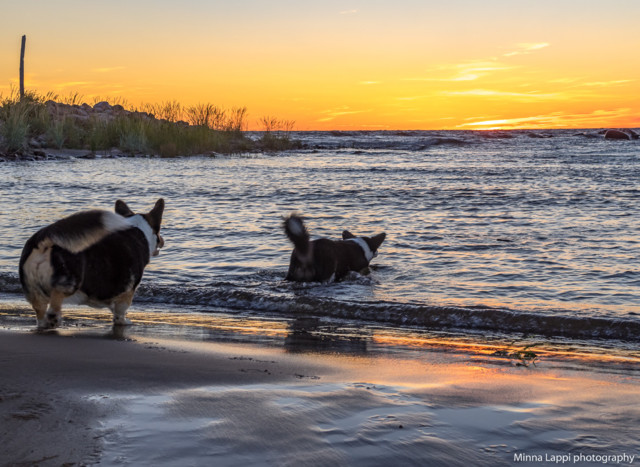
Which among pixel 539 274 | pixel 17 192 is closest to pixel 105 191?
pixel 17 192

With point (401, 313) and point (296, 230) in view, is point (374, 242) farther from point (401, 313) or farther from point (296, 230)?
point (401, 313)

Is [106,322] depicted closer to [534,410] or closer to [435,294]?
[435,294]

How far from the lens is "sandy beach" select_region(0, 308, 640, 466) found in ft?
7.56

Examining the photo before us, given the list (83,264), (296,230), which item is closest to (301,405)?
(83,264)

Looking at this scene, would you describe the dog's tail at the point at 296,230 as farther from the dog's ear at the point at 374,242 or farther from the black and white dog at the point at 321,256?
the dog's ear at the point at 374,242

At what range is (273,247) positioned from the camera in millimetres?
9047

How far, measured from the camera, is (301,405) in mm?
2812

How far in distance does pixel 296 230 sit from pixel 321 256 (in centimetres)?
55

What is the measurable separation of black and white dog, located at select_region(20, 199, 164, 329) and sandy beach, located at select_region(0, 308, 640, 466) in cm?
29

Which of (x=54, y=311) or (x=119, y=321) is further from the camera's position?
(x=119, y=321)

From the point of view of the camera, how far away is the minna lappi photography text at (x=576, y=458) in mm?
2318

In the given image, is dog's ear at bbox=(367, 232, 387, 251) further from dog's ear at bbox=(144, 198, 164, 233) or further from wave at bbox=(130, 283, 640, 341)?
dog's ear at bbox=(144, 198, 164, 233)

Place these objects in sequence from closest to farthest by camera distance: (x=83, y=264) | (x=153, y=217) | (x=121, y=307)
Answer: (x=83, y=264)
(x=121, y=307)
(x=153, y=217)

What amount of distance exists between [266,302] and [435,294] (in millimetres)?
1714
